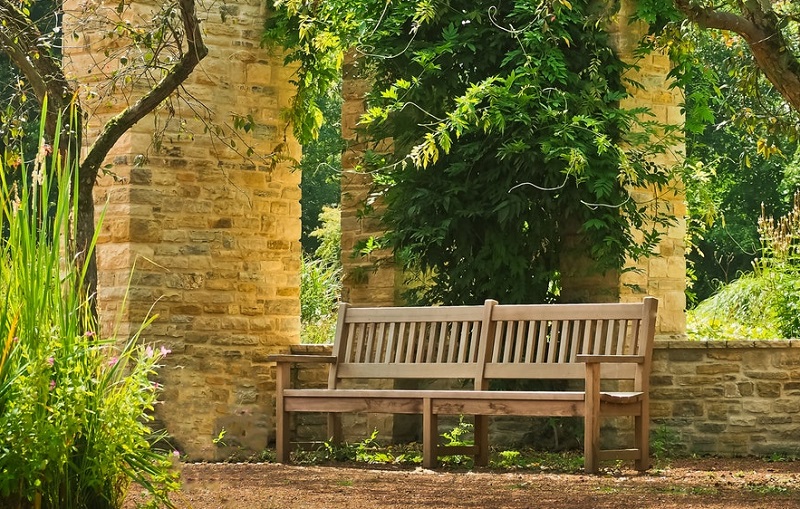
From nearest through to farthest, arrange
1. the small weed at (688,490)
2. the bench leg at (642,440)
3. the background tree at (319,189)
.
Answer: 1. the small weed at (688,490)
2. the bench leg at (642,440)
3. the background tree at (319,189)

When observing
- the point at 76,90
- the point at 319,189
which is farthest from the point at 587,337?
the point at 319,189

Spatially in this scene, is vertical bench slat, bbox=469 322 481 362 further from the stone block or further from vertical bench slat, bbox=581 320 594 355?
the stone block

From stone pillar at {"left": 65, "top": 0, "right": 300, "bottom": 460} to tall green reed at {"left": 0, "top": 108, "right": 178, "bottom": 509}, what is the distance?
435cm

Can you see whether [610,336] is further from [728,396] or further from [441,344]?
[728,396]

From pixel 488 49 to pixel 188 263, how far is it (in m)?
2.53

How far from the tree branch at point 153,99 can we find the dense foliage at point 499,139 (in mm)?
838

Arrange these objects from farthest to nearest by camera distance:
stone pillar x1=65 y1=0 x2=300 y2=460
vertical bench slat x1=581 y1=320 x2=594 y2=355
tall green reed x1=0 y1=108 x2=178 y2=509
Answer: stone pillar x1=65 y1=0 x2=300 y2=460 < vertical bench slat x1=581 y1=320 x2=594 y2=355 < tall green reed x1=0 y1=108 x2=178 y2=509

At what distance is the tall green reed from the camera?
11.6 ft

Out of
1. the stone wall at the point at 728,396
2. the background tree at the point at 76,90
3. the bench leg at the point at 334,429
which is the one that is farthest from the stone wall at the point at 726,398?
the background tree at the point at 76,90

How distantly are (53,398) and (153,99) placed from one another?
12.6ft

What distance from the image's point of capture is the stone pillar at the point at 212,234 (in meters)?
8.23

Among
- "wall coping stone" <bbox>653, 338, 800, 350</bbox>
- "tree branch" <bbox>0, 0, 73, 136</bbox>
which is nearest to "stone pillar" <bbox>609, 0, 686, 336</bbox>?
"wall coping stone" <bbox>653, 338, 800, 350</bbox>

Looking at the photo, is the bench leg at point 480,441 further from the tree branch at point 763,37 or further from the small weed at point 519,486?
the tree branch at point 763,37

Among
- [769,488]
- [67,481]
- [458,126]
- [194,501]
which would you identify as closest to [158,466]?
[67,481]
